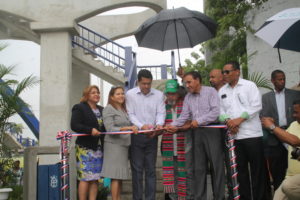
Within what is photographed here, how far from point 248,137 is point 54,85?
627 centimetres

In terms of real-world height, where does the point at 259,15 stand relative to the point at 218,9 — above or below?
below

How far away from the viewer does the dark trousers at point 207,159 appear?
437 centimetres

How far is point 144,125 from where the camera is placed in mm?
4621

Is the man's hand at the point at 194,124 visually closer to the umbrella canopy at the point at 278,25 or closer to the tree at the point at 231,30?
the umbrella canopy at the point at 278,25

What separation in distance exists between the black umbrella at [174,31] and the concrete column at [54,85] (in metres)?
4.04

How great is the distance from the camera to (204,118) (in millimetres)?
4367

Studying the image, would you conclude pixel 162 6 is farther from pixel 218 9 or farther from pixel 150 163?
pixel 150 163

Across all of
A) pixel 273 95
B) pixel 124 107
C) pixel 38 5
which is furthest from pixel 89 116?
pixel 38 5

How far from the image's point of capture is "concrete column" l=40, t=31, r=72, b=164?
29.7 feet

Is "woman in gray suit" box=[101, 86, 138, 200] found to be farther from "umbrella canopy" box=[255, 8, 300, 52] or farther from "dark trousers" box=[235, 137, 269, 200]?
"umbrella canopy" box=[255, 8, 300, 52]

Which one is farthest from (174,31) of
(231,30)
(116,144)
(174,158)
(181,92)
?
(231,30)

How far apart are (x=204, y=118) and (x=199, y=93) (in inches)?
15.9

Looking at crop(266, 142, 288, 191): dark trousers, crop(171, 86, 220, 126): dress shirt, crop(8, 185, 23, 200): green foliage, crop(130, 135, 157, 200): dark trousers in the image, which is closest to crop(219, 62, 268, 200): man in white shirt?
crop(171, 86, 220, 126): dress shirt

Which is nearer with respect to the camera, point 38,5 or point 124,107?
point 124,107
